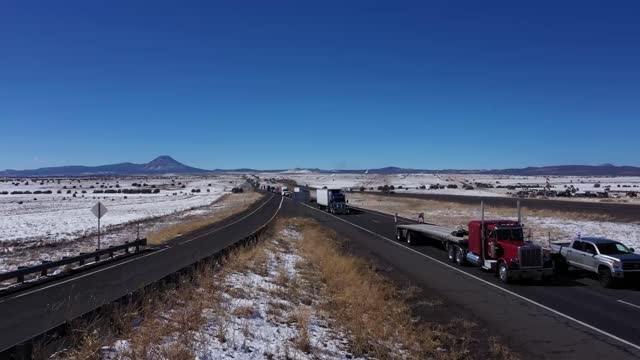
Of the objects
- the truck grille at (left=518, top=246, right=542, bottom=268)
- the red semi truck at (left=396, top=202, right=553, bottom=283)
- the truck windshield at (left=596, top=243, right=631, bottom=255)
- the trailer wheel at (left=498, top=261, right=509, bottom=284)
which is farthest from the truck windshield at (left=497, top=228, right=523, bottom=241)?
the truck windshield at (left=596, top=243, right=631, bottom=255)

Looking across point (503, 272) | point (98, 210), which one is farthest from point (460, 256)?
A: point (98, 210)

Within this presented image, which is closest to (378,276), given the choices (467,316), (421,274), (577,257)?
(421,274)

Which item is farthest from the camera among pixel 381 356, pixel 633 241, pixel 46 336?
pixel 633 241

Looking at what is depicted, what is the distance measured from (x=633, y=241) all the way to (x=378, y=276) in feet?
57.7

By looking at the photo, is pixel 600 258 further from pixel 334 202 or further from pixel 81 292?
pixel 334 202

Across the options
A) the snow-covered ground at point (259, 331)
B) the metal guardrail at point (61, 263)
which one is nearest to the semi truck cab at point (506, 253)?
the snow-covered ground at point (259, 331)

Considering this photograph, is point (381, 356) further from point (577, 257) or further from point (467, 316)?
point (577, 257)

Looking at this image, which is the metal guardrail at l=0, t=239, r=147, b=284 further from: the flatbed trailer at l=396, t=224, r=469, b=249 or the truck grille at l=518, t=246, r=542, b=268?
the truck grille at l=518, t=246, r=542, b=268

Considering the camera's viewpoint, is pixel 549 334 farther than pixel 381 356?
Yes

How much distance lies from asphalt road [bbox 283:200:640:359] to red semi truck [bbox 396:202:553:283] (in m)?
0.46

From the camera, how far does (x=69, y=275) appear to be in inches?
806

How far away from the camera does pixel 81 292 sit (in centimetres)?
1620

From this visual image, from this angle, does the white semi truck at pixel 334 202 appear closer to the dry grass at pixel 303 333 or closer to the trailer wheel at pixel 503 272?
the trailer wheel at pixel 503 272

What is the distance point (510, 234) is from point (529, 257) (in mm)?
1880
